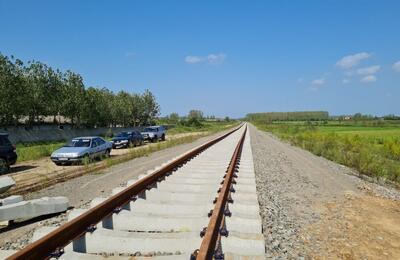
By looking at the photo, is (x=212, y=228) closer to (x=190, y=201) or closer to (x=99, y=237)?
(x=99, y=237)

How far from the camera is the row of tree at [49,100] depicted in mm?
46031

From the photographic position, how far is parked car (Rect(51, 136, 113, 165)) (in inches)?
748

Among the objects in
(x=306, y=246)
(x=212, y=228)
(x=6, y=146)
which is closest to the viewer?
(x=212, y=228)

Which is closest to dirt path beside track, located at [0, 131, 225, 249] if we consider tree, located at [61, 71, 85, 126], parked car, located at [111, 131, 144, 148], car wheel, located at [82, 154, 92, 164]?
car wheel, located at [82, 154, 92, 164]

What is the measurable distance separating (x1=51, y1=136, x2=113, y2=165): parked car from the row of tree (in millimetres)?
28136

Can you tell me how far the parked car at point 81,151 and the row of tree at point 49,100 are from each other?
28.1 m

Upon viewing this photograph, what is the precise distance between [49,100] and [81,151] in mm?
41715

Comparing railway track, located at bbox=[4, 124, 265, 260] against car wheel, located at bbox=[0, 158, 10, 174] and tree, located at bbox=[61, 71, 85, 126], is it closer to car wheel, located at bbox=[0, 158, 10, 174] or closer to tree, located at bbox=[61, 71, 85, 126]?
car wheel, located at bbox=[0, 158, 10, 174]

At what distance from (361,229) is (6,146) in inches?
645

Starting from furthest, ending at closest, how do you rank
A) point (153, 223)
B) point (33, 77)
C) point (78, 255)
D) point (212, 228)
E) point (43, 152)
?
point (33, 77)
point (43, 152)
point (153, 223)
point (212, 228)
point (78, 255)

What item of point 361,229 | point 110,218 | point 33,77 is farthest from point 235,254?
point 33,77

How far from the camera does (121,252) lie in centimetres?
407

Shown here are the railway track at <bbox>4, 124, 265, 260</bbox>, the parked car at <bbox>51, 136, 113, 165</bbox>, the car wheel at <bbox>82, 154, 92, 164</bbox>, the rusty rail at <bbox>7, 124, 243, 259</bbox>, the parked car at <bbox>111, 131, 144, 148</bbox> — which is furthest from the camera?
the parked car at <bbox>111, 131, 144, 148</bbox>

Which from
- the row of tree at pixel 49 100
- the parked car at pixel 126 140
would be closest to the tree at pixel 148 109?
the row of tree at pixel 49 100
